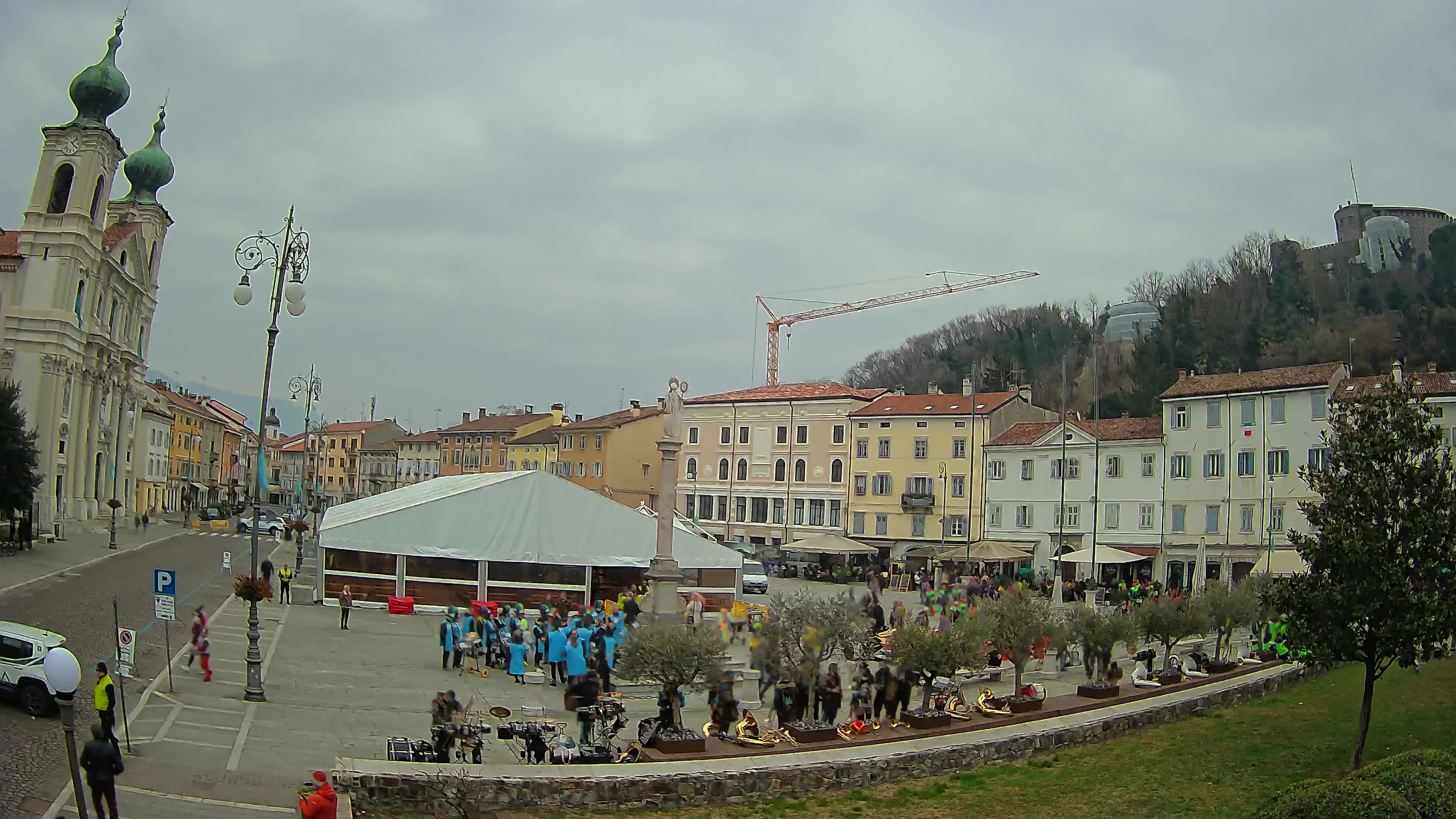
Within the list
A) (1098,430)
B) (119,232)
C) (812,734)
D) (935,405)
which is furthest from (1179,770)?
(119,232)

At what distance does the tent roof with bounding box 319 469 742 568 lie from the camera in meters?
35.5

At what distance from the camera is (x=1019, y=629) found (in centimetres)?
2125

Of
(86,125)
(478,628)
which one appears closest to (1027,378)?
(86,125)

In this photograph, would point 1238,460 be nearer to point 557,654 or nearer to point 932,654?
point 932,654

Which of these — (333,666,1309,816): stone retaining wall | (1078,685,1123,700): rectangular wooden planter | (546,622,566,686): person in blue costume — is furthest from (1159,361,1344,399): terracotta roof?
(546,622,566,686): person in blue costume

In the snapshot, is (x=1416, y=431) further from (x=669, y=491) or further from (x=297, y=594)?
(x=297, y=594)

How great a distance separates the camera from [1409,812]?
9.94 m

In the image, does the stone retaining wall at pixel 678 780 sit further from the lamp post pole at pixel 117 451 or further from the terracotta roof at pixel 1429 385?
the lamp post pole at pixel 117 451

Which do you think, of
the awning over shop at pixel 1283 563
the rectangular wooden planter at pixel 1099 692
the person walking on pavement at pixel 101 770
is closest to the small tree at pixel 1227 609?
the rectangular wooden planter at pixel 1099 692

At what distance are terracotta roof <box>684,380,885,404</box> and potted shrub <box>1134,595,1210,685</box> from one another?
44.5 meters

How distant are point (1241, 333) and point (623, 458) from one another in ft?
162

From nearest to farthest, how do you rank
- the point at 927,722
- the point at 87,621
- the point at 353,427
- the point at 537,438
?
the point at 927,722, the point at 87,621, the point at 537,438, the point at 353,427

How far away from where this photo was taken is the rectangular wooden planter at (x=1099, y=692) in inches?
844

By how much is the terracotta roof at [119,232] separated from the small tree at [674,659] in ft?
216
